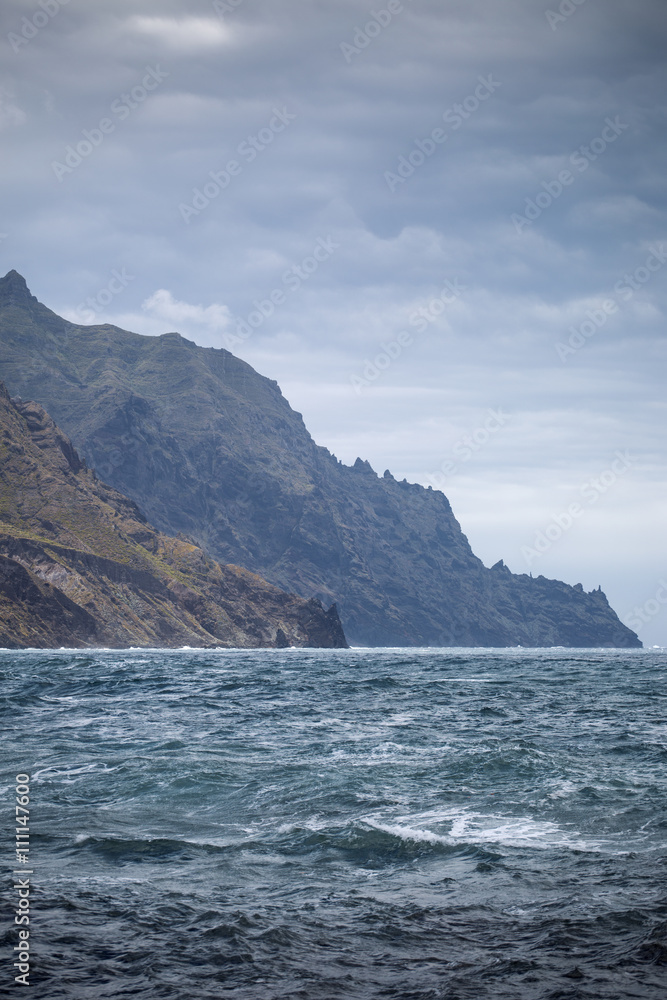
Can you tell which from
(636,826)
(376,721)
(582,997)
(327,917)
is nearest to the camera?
(582,997)

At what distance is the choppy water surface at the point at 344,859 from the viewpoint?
452 inches

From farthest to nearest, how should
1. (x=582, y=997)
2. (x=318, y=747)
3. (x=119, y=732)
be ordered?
(x=119, y=732)
(x=318, y=747)
(x=582, y=997)

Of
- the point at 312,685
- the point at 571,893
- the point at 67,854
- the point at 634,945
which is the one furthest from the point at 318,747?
the point at 312,685

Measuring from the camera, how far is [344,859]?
1800 cm

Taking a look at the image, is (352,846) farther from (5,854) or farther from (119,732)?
(119,732)

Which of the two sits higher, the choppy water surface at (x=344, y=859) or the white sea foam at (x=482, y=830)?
the choppy water surface at (x=344, y=859)

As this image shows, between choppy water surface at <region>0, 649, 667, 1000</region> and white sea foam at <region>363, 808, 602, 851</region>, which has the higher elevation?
→ choppy water surface at <region>0, 649, 667, 1000</region>

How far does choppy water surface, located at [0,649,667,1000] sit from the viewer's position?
11492 millimetres

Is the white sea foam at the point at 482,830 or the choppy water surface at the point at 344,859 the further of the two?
the white sea foam at the point at 482,830

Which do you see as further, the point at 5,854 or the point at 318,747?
the point at 318,747

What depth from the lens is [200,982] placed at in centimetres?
1114

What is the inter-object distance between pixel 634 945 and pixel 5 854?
12821 mm

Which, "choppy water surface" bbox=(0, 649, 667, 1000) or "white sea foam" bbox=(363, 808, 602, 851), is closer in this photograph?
"choppy water surface" bbox=(0, 649, 667, 1000)

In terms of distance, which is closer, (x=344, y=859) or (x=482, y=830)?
(x=344, y=859)
